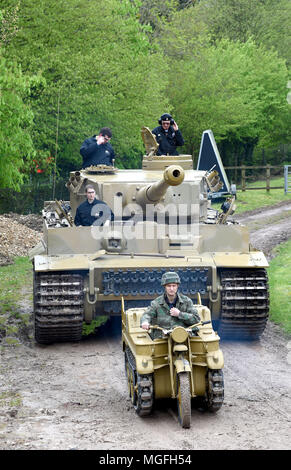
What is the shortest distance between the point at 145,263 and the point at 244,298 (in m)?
1.52

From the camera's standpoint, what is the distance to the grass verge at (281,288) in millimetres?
13977

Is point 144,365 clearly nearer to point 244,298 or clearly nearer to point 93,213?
point 244,298

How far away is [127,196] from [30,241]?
935cm

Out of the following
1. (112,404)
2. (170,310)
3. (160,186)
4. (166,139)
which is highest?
(166,139)

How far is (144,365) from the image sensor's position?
867cm

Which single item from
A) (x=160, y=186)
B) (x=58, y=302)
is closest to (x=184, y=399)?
(x=58, y=302)

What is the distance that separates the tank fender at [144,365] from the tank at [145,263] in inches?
125

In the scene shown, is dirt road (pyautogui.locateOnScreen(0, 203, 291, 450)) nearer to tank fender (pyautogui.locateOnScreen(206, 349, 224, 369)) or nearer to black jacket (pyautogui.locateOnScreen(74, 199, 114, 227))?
tank fender (pyautogui.locateOnScreen(206, 349, 224, 369))

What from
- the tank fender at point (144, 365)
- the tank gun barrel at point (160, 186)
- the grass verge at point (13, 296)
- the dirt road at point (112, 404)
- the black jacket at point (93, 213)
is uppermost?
the tank gun barrel at point (160, 186)

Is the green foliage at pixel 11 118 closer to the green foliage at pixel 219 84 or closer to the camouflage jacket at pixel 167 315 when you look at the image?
the camouflage jacket at pixel 167 315

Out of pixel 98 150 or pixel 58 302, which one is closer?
pixel 58 302

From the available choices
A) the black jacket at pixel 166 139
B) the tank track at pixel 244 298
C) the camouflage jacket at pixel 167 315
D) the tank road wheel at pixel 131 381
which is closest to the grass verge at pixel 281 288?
the tank track at pixel 244 298

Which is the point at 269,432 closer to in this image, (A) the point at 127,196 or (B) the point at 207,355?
(B) the point at 207,355

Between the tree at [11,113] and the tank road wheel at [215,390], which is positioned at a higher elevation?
the tree at [11,113]
